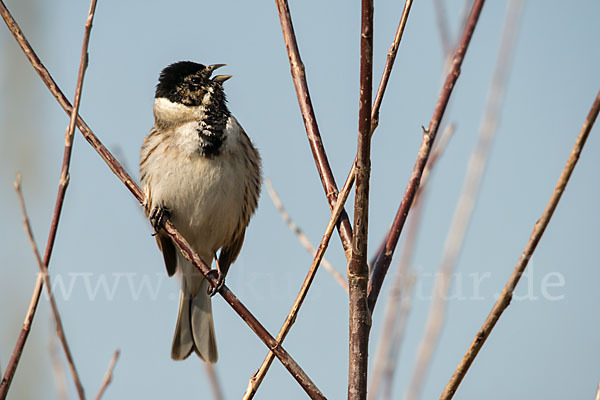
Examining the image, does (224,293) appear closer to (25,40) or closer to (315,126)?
(315,126)

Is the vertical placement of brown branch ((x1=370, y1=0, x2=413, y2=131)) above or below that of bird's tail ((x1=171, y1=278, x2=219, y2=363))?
above

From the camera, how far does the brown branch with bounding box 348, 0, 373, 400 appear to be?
1604 millimetres

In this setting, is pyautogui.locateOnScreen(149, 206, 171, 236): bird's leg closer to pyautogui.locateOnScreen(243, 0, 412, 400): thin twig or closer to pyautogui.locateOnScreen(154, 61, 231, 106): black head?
pyautogui.locateOnScreen(154, 61, 231, 106): black head

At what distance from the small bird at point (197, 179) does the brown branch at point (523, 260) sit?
2241 mm

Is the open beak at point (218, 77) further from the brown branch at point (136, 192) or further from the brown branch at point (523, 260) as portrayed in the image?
the brown branch at point (523, 260)

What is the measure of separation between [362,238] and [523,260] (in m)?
0.40

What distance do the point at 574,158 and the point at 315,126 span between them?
95 cm

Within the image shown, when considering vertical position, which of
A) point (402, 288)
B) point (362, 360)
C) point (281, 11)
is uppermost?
point (281, 11)

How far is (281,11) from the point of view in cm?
223

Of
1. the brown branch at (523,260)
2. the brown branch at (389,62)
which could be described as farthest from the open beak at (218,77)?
the brown branch at (523,260)

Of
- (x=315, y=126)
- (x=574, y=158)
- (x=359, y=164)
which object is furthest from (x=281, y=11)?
(x=574, y=158)

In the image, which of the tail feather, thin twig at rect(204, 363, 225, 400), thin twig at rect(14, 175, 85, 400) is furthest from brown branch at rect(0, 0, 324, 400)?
the tail feather

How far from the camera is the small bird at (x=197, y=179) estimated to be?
391 centimetres

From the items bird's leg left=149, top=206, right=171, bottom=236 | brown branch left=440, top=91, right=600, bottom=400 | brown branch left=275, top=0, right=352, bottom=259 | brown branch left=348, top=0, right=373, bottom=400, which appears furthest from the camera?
bird's leg left=149, top=206, right=171, bottom=236
